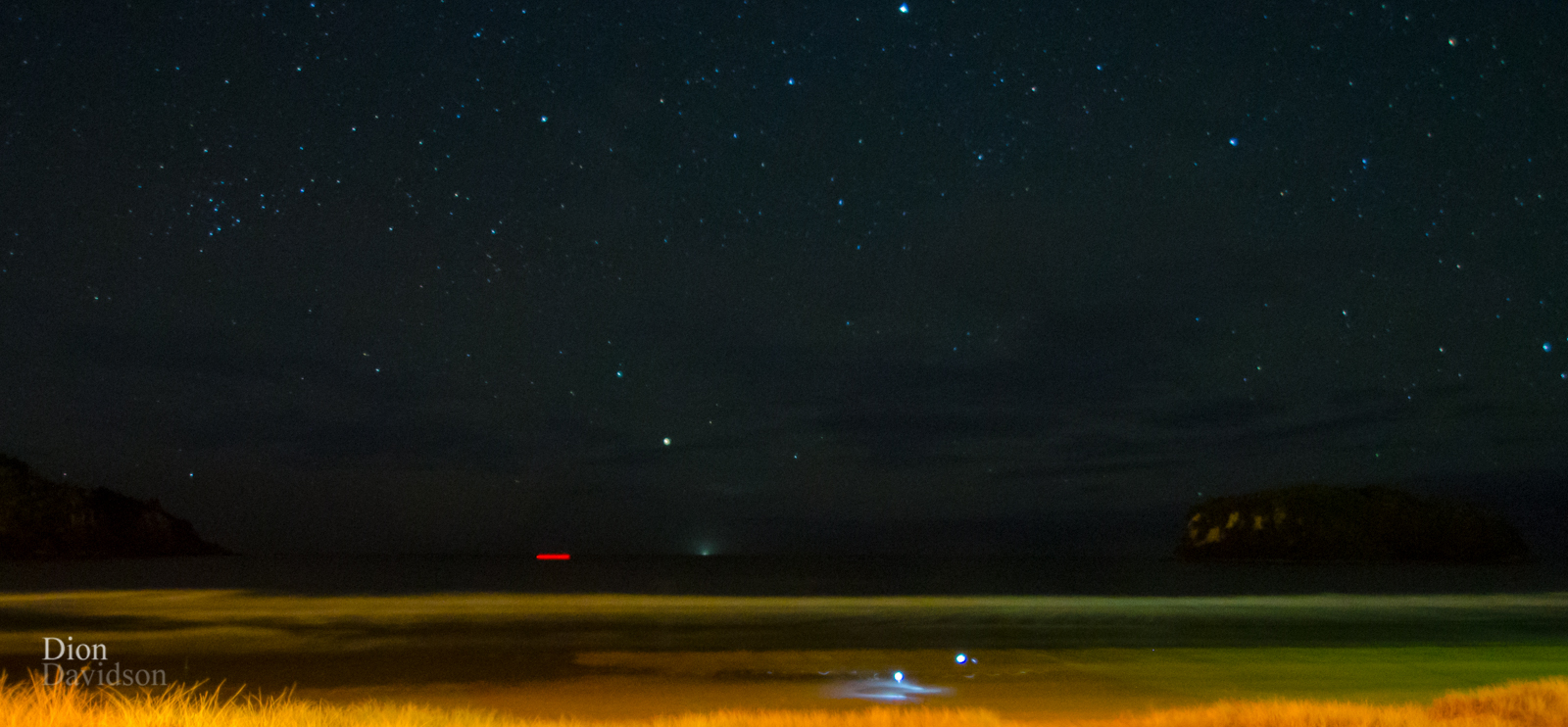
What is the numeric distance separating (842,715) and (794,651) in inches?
352

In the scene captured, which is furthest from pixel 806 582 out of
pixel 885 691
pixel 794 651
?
pixel 885 691

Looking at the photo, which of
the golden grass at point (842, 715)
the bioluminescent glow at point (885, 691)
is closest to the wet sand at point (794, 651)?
the bioluminescent glow at point (885, 691)

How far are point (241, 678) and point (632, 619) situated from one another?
41.9 ft

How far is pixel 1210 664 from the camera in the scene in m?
16.0

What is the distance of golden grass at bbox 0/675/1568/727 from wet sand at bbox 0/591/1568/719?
2.07m

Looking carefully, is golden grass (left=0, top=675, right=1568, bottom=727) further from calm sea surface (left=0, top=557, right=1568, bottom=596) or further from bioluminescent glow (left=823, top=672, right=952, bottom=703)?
calm sea surface (left=0, top=557, right=1568, bottom=596)

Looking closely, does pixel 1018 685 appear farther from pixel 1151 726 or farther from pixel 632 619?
pixel 632 619

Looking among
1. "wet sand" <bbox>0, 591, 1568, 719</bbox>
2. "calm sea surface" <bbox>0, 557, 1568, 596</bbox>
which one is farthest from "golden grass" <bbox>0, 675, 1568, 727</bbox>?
"calm sea surface" <bbox>0, 557, 1568, 596</bbox>

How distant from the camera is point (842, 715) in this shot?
31.3ft

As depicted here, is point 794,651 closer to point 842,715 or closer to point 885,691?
point 885,691

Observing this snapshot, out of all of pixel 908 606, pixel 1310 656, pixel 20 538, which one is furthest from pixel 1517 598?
pixel 20 538

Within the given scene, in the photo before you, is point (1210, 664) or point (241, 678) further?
point (1210, 664)

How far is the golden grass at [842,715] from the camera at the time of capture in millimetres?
7719

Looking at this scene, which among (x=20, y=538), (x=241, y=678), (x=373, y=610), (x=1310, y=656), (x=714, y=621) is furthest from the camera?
(x=20, y=538)
